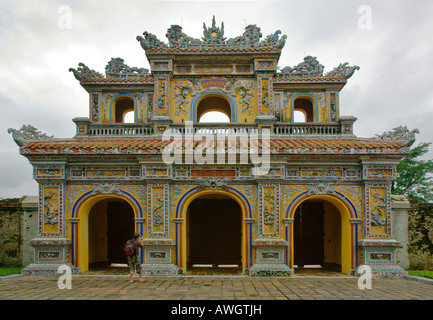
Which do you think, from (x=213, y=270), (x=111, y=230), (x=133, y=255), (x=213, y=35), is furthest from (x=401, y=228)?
Result: (x=111, y=230)

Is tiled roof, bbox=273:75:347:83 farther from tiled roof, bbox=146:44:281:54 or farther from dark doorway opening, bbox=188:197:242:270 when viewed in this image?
dark doorway opening, bbox=188:197:242:270

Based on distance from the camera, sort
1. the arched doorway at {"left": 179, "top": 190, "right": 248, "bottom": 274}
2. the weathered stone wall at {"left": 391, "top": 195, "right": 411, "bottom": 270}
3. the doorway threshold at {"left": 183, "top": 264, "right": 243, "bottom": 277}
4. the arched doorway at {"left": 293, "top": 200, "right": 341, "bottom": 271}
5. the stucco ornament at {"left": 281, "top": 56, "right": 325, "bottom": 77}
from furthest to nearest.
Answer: the stucco ornament at {"left": 281, "top": 56, "right": 325, "bottom": 77}
the arched doorway at {"left": 179, "top": 190, "right": 248, "bottom": 274}
the arched doorway at {"left": 293, "top": 200, "right": 341, "bottom": 271}
the weathered stone wall at {"left": 391, "top": 195, "right": 411, "bottom": 270}
the doorway threshold at {"left": 183, "top": 264, "right": 243, "bottom": 277}

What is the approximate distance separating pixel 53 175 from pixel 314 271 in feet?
35.0

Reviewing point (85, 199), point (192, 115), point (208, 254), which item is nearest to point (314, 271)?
point (208, 254)

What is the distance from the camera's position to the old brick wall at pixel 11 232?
14.1 meters

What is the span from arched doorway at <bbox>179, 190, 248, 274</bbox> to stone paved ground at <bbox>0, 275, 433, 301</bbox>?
303cm

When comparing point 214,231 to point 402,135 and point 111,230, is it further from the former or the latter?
point 402,135

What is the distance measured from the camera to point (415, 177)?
31.1 meters

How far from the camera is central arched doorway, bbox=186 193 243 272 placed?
14.4 meters

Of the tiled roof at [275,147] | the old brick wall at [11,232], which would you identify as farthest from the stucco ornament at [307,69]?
the old brick wall at [11,232]

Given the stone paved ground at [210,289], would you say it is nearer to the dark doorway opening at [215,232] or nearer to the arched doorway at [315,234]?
the arched doorway at [315,234]

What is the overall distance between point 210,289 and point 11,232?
32.6 ft

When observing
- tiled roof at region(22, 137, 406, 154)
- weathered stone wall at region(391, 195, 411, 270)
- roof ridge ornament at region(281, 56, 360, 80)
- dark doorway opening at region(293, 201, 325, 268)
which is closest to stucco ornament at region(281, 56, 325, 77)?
roof ridge ornament at region(281, 56, 360, 80)

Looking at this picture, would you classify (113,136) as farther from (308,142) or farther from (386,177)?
(386,177)
